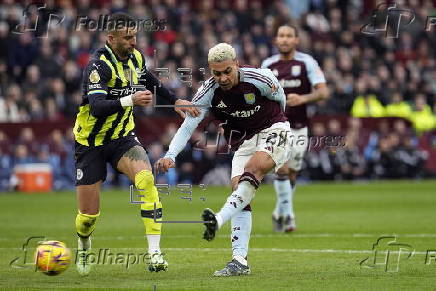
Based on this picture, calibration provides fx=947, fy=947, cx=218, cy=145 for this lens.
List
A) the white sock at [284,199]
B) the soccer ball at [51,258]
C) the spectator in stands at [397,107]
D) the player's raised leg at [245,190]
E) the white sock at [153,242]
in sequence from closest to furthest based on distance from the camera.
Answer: the player's raised leg at [245,190], the soccer ball at [51,258], the white sock at [153,242], the white sock at [284,199], the spectator in stands at [397,107]

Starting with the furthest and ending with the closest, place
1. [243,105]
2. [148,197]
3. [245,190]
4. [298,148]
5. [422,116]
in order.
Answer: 1. [422,116]
2. [298,148]
3. [148,197]
4. [243,105]
5. [245,190]

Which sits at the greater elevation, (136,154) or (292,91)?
(292,91)

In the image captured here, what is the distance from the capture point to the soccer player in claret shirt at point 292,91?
13953 millimetres

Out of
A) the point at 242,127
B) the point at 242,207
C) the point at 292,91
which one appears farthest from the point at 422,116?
the point at 242,207

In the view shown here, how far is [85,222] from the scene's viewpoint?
32.5ft

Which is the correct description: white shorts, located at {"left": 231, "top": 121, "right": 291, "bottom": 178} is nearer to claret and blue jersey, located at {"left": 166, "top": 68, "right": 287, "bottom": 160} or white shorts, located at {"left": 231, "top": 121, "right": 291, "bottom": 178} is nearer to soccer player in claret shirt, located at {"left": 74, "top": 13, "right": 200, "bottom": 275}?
claret and blue jersey, located at {"left": 166, "top": 68, "right": 287, "bottom": 160}

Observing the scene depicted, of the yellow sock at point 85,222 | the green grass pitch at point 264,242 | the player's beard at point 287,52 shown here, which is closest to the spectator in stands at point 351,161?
the green grass pitch at point 264,242

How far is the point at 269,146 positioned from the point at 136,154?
1.39 metres

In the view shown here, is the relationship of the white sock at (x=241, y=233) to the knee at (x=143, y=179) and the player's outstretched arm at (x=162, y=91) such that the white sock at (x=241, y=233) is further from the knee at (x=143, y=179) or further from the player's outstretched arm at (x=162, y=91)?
the player's outstretched arm at (x=162, y=91)

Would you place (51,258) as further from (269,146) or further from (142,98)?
(269,146)

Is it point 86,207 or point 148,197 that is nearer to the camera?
point 148,197

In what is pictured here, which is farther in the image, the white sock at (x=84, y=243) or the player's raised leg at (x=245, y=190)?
the white sock at (x=84, y=243)

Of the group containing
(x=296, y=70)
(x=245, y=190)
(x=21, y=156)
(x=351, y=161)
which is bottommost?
(x=245, y=190)

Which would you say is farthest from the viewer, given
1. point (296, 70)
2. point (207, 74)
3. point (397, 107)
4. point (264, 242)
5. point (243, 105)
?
point (397, 107)
